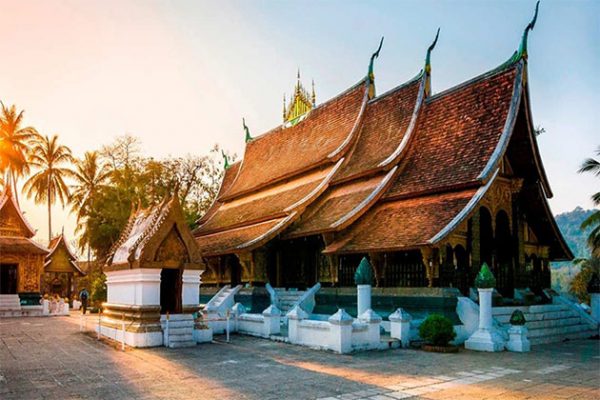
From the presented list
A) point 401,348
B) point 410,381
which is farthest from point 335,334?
point 410,381

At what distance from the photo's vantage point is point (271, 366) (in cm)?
938

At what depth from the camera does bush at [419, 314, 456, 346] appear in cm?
1133

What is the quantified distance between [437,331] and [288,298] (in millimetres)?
7142

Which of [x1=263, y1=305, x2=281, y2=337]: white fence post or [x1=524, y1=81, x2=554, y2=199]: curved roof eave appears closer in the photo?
[x1=263, y1=305, x2=281, y2=337]: white fence post

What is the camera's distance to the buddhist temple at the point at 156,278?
39.2 ft

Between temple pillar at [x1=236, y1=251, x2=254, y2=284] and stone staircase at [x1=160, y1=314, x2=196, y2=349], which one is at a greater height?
temple pillar at [x1=236, y1=251, x2=254, y2=284]

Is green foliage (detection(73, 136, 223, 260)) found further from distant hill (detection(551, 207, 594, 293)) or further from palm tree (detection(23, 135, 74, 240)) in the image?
distant hill (detection(551, 207, 594, 293))

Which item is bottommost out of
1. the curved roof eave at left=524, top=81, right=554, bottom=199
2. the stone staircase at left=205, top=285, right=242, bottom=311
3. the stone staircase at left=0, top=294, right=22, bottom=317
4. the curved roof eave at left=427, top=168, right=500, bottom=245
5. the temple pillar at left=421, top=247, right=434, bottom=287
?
the stone staircase at left=0, top=294, right=22, bottom=317

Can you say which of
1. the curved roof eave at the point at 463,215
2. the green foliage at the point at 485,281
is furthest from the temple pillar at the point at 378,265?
the green foliage at the point at 485,281

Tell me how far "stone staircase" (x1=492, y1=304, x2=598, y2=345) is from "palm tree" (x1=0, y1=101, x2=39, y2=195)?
33.8 m

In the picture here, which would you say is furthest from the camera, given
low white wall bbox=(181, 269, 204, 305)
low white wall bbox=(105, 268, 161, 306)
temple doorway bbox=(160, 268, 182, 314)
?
temple doorway bbox=(160, 268, 182, 314)

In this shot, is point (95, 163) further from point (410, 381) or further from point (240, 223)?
point (410, 381)

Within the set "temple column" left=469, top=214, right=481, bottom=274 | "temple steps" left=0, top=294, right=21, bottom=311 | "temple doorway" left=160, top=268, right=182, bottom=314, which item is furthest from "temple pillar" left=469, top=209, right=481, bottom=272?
"temple steps" left=0, top=294, right=21, bottom=311

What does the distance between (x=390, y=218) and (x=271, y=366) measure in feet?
22.9
